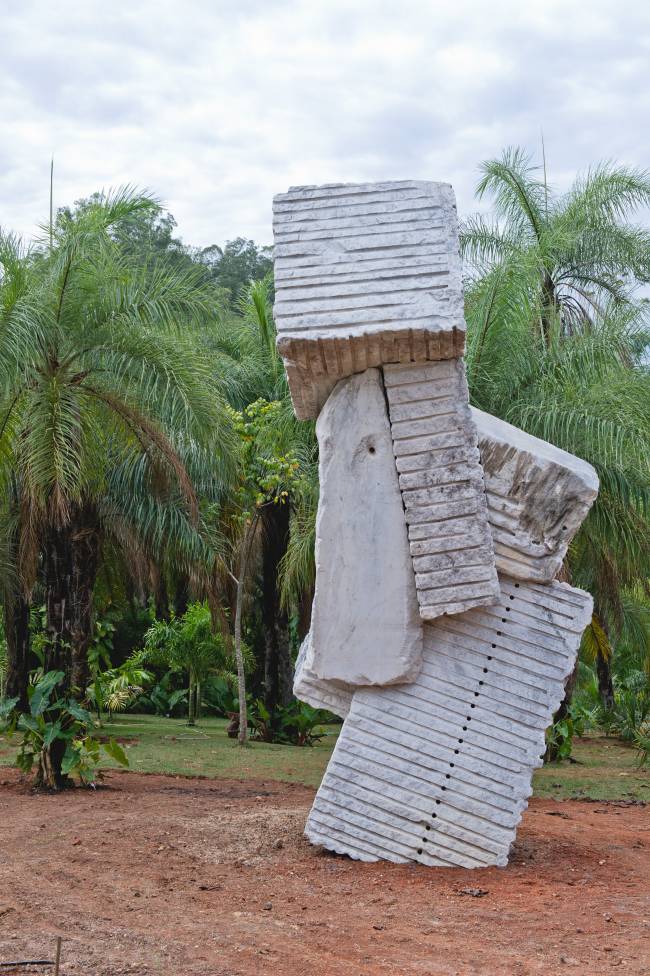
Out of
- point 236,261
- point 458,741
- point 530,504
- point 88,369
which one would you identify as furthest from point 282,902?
point 236,261

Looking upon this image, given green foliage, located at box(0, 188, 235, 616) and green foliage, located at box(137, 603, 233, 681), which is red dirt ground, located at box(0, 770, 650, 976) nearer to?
green foliage, located at box(0, 188, 235, 616)

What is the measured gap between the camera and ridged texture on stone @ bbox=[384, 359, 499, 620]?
6.10 meters

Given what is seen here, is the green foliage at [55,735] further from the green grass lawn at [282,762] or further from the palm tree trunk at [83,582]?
the palm tree trunk at [83,582]

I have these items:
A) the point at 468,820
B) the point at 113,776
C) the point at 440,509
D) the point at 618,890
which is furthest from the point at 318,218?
the point at 113,776

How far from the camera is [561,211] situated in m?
11.7

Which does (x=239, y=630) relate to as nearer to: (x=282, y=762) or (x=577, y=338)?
(x=282, y=762)

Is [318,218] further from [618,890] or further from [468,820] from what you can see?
[618,890]

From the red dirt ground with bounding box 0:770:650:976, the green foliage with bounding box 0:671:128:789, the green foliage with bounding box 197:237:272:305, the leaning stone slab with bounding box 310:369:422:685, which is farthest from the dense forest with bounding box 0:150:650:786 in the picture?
the green foliage with bounding box 197:237:272:305

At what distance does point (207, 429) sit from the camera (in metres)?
8.70

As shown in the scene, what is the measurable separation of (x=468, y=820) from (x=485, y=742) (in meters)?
0.45

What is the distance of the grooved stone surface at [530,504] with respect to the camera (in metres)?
6.18

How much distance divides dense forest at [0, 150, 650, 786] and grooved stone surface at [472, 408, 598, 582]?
10.2 feet

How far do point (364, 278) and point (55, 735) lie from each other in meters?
4.55

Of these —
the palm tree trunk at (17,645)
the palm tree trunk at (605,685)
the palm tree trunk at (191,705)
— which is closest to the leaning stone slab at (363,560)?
the palm tree trunk at (17,645)
